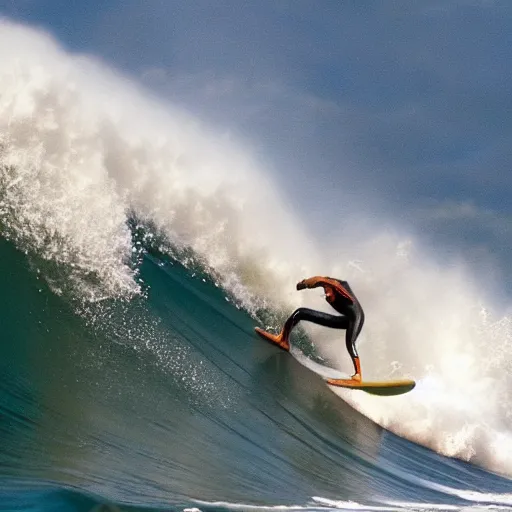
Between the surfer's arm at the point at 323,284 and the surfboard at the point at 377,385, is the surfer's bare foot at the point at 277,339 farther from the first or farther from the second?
the surfer's arm at the point at 323,284

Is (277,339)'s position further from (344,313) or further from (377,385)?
(377,385)

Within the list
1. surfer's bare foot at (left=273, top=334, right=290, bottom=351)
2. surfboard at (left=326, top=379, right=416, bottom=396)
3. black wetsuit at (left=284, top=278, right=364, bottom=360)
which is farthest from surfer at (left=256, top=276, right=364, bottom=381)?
surfer's bare foot at (left=273, top=334, right=290, bottom=351)

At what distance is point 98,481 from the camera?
4.04 meters

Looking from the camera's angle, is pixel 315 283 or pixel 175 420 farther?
pixel 315 283

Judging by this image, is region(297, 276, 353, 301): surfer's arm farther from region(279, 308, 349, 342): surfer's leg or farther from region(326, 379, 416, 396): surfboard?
region(326, 379, 416, 396): surfboard

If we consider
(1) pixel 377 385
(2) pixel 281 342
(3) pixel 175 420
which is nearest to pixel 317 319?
(2) pixel 281 342

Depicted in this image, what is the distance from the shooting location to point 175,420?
5695mm

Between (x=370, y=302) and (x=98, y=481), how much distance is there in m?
9.60

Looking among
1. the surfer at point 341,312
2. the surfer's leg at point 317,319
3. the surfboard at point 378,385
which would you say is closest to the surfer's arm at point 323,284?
the surfer at point 341,312

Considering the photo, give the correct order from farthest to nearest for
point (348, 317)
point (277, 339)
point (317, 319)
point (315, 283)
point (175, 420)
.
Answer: point (277, 339), point (317, 319), point (348, 317), point (315, 283), point (175, 420)

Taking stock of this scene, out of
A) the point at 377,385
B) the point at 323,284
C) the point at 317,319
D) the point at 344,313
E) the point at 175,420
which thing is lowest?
the point at 175,420

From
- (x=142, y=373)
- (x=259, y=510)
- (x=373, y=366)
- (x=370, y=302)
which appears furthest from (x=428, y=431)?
(x=259, y=510)

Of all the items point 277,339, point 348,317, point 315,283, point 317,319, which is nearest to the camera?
point 315,283

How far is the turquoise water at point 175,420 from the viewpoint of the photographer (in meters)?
4.26
